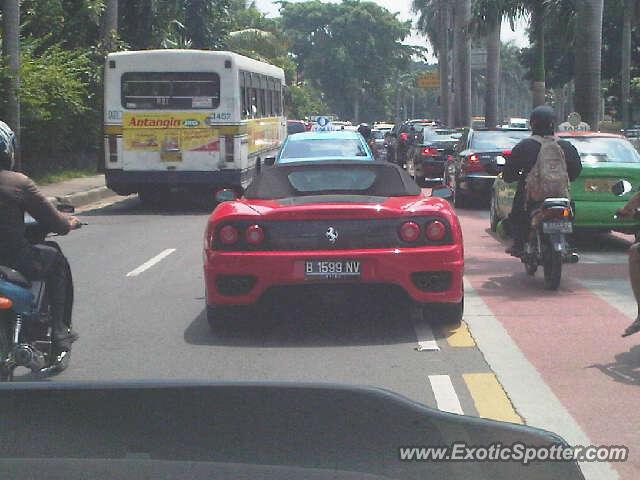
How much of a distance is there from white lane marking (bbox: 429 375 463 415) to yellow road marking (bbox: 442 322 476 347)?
1124 mm

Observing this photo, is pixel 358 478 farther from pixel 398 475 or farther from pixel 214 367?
pixel 214 367

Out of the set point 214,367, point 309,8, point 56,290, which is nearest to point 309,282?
point 214,367

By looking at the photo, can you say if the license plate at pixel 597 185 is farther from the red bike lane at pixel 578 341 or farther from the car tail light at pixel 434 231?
the car tail light at pixel 434 231

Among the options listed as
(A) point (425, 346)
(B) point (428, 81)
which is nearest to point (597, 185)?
(A) point (425, 346)

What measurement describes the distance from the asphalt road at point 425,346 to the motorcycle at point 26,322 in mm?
404

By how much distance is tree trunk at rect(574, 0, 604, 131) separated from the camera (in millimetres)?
22656

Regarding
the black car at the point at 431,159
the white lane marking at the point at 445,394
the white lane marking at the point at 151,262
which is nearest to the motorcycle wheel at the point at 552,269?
the white lane marking at the point at 445,394

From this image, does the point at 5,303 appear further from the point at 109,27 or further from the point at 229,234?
the point at 109,27

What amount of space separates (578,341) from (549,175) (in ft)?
9.92

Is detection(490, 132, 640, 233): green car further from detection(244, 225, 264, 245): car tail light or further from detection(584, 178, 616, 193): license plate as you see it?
detection(244, 225, 264, 245): car tail light

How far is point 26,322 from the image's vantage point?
6.54 meters

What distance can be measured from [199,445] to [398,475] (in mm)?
462

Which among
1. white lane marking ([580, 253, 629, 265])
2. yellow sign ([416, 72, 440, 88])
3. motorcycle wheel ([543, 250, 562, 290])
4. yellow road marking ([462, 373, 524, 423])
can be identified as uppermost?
yellow sign ([416, 72, 440, 88])

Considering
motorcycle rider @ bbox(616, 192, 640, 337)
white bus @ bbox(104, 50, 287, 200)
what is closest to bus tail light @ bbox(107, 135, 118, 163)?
white bus @ bbox(104, 50, 287, 200)
